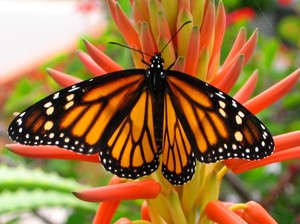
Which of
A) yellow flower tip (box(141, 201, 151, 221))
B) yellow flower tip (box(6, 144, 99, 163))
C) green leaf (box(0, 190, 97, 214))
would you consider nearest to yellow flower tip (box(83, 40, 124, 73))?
yellow flower tip (box(6, 144, 99, 163))

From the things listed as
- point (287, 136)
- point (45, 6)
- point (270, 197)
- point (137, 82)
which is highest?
point (137, 82)

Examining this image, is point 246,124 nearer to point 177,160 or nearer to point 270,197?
point 177,160

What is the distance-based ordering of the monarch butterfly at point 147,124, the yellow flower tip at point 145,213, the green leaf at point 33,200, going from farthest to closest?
the green leaf at point 33,200, the yellow flower tip at point 145,213, the monarch butterfly at point 147,124

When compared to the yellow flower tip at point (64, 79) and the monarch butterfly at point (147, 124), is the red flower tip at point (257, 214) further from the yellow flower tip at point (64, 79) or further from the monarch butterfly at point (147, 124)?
the yellow flower tip at point (64, 79)

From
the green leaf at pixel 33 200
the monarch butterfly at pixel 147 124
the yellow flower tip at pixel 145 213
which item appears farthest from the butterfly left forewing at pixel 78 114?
the green leaf at pixel 33 200

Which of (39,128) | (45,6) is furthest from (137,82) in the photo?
(45,6)

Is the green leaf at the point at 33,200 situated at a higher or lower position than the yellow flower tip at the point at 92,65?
lower

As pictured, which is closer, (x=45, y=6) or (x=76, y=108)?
(x=76, y=108)
